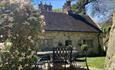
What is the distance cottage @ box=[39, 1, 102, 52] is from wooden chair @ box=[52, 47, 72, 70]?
48.4ft

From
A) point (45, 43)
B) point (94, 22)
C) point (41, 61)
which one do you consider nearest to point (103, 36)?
point (94, 22)

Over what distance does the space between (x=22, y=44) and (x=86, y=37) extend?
77.1ft

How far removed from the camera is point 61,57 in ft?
48.0

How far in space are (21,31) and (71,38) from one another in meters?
21.5

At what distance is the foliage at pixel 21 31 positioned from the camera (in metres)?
10.7

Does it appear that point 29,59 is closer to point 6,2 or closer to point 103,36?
point 6,2

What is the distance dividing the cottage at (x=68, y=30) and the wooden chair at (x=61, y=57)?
14.7 meters

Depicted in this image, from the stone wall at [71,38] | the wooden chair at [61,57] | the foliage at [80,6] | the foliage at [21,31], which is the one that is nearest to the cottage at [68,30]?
the stone wall at [71,38]

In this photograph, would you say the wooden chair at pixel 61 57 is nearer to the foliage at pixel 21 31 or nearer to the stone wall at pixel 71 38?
the foliage at pixel 21 31

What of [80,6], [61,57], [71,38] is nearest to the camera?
[61,57]

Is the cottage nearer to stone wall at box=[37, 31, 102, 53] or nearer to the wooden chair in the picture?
stone wall at box=[37, 31, 102, 53]

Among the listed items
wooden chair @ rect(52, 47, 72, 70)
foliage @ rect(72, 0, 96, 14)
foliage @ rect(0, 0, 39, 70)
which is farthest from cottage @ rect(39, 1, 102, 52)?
foliage @ rect(0, 0, 39, 70)

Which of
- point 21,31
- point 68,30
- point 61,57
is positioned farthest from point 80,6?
point 21,31

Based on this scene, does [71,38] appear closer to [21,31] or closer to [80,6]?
[80,6]
